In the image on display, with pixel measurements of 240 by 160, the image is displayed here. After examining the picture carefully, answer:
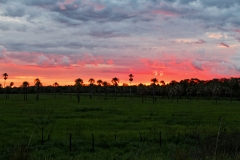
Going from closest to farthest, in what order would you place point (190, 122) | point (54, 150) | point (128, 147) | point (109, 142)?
1. point (54, 150)
2. point (128, 147)
3. point (109, 142)
4. point (190, 122)

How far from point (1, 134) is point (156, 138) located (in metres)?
15.5

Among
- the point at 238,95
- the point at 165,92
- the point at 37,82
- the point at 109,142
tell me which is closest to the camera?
the point at 109,142

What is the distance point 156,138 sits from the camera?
86.1ft

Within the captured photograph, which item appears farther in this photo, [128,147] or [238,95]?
[238,95]

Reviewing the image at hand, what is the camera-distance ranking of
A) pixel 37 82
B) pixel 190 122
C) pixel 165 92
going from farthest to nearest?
pixel 165 92
pixel 37 82
pixel 190 122

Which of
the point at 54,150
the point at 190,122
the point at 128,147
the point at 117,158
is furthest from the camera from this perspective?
the point at 190,122

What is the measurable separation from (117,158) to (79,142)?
613cm

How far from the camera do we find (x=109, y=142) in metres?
24.2

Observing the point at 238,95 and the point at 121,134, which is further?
the point at 238,95

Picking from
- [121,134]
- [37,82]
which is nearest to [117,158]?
[121,134]

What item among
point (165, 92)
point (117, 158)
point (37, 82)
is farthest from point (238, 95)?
point (117, 158)

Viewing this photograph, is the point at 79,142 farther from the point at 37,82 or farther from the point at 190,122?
the point at 37,82

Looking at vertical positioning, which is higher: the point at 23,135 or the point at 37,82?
the point at 37,82

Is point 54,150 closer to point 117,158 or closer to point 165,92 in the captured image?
point 117,158
